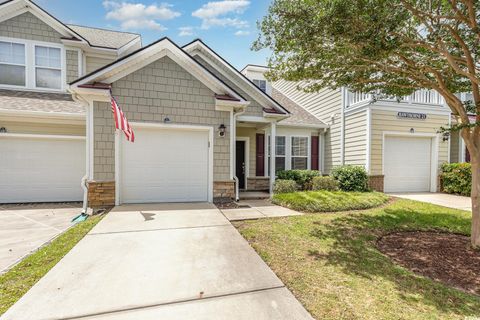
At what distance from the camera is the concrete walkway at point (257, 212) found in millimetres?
6242

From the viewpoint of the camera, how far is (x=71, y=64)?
9.42 m

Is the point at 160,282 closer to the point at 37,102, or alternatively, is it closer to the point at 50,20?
the point at 37,102

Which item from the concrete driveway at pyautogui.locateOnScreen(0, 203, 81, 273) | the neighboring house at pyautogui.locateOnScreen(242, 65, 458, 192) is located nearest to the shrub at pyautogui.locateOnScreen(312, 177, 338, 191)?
the neighboring house at pyautogui.locateOnScreen(242, 65, 458, 192)

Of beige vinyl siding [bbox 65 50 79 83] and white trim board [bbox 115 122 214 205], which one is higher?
beige vinyl siding [bbox 65 50 79 83]

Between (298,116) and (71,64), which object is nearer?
(71,64)

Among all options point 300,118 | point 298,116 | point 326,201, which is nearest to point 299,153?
point 300,118

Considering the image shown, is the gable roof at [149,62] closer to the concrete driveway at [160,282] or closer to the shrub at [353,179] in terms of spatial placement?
the concrete driveway at [160,282]

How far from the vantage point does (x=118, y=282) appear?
2.96 m

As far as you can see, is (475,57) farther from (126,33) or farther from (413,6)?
(126,33)

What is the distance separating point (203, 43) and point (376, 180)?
376 inches

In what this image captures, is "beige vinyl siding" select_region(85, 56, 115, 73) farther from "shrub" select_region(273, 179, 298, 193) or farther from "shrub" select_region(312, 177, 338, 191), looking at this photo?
"shrub" select_region(312, 177, 338, 191)

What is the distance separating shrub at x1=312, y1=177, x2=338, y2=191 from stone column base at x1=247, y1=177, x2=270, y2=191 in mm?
2327

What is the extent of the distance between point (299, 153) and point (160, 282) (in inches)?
402

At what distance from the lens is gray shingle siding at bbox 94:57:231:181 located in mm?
6879
